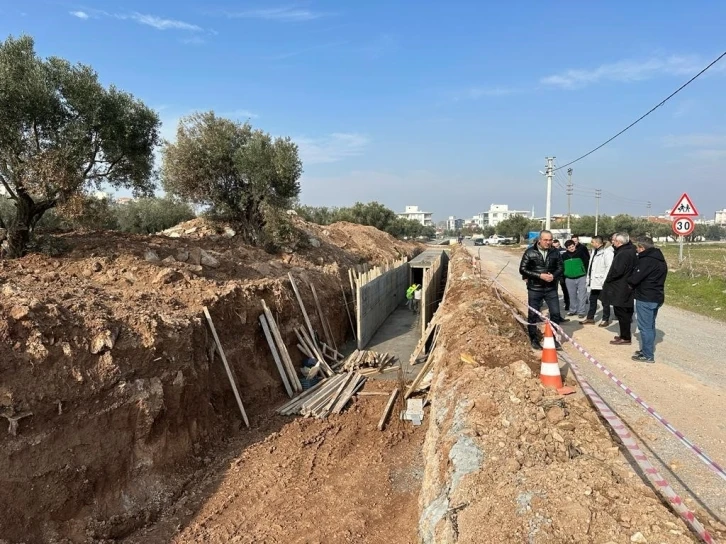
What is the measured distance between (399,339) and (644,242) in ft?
28.4

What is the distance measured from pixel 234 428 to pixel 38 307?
3825 millimetres

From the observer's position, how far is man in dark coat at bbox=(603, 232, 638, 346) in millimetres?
7324

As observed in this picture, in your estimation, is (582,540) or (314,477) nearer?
(582,540)

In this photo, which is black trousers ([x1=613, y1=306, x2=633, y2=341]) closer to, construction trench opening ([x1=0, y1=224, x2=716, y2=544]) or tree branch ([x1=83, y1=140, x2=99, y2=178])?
construction trench opening ([x1=0, y1=224, x2=716, y2=544])

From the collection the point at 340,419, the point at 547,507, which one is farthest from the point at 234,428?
the point at 547,507

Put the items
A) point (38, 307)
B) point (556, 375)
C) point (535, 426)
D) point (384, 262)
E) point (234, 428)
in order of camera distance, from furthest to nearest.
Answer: point (384, 262)
point (234, 428)
point (38, 307)
point (556, 375)
point (535, 426)

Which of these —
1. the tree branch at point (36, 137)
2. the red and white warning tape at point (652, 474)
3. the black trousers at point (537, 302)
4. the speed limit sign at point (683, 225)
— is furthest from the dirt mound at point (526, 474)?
the speed limit sign at point (683, 225)

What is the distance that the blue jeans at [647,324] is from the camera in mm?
6434

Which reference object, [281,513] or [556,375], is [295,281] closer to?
[281,513]

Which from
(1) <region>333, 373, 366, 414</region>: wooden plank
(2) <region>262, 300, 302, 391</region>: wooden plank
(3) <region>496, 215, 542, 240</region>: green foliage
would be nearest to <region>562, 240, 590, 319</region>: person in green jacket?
(1) <region>333, 373, 366, 414</region>: wooden plank

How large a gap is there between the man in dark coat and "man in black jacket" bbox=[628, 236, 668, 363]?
67 cm

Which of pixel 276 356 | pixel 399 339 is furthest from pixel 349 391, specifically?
pixel 399 339

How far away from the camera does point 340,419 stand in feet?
27.9

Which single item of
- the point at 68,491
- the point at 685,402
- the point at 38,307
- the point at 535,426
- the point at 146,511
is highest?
the point at 38,307
